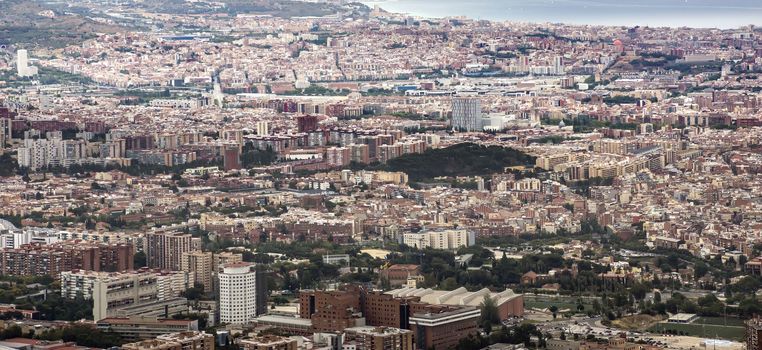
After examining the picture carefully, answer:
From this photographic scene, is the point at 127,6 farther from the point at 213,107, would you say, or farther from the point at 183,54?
the point at 213,107

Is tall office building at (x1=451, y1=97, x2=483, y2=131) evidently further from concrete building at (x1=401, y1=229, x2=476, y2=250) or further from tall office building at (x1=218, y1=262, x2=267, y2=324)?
tall office building at (x1=218, y1=262, x2=267, y2=324)

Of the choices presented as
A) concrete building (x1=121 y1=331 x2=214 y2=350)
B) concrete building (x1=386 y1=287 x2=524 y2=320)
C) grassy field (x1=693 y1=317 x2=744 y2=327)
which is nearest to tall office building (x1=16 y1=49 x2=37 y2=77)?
concrete building (x1=386 y1=287 x2=524 y2=320)

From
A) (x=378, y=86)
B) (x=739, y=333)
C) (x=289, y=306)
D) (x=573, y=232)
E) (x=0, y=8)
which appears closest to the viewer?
(x=739, y=333)

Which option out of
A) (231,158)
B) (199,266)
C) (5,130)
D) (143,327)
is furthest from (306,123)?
(143,327)

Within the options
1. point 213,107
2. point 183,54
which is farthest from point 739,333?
point 183,54

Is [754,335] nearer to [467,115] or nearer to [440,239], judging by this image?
[440,239]

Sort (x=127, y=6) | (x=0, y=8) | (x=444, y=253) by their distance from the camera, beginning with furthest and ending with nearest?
(x=127, y=6)
(x=0, y=8)
(x=444, y=253)

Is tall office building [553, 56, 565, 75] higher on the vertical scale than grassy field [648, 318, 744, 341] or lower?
higher
